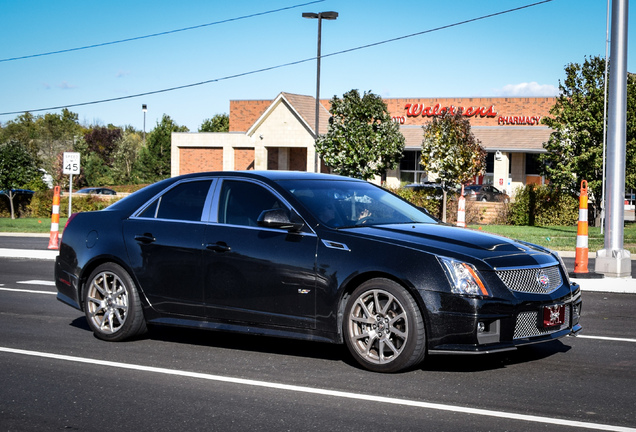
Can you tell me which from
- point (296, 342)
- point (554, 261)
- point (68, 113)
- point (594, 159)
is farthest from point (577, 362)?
point (68, 113)

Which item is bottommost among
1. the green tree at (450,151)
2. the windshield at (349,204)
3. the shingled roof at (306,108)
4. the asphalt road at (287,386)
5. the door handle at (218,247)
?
the asphalt road at (287,386)

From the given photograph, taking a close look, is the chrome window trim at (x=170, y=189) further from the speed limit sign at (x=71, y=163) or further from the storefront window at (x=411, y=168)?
the storefront window at (x=411, y=168)

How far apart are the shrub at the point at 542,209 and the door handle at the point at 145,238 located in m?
27.2

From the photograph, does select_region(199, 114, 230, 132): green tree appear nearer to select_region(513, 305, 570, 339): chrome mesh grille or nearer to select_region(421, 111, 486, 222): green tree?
select_region(421, 111, 486, 222): green tree

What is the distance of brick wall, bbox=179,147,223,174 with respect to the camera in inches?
2227

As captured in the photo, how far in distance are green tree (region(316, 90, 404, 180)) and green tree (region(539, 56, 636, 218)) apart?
6728 millimetres

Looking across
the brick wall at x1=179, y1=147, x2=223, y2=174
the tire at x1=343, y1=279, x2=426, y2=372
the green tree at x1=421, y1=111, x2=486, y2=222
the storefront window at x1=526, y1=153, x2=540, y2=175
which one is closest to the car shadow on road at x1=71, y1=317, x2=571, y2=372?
the tire at x1=343, y1=279, x2=426, y2=372

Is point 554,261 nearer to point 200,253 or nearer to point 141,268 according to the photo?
point 200,253

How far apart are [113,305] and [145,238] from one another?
2.44 ft

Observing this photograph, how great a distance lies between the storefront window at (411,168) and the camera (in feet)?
169

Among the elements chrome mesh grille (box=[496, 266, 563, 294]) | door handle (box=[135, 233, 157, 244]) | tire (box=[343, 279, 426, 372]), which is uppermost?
door handle (box=[135, 233, 157, 244])

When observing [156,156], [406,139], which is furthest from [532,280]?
[156,156]

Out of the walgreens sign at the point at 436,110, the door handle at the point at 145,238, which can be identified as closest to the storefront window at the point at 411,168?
the walgreens sign at the point at 436,110

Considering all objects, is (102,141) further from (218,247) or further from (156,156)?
(218,247)
